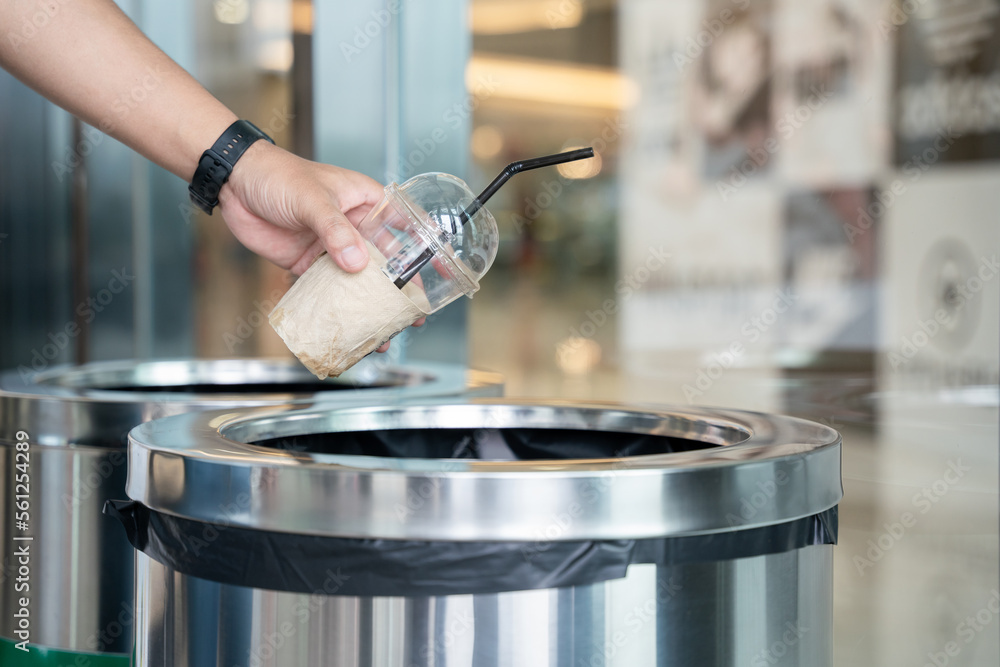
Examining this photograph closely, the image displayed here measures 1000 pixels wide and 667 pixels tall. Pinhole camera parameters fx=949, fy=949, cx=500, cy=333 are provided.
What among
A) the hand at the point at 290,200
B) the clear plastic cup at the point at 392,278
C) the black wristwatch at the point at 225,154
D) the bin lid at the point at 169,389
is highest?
the black wristwatch at the point at 225,154

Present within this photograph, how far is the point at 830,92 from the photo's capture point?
493cm

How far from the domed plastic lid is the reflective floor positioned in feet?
5.51

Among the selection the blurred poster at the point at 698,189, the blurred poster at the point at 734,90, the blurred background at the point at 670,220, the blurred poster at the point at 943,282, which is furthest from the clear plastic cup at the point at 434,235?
the blurred poster at the point at 734,90

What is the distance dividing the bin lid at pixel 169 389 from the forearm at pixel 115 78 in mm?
326

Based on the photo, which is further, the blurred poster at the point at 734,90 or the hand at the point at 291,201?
the blurred poster at the point at 734,90

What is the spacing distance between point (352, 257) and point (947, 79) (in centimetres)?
406

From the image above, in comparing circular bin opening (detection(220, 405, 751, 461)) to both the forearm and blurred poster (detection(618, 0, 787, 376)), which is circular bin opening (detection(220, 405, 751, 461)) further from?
blurred poster (detection(618, 0, 787, 376))

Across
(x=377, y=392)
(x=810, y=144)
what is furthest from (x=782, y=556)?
(x=810, y=144)

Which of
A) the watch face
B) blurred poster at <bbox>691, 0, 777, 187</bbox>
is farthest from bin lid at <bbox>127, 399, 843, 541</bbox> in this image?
blurred poster at <bbox>691, 0, 777, 187</bbox>

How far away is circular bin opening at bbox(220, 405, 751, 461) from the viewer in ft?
3.86

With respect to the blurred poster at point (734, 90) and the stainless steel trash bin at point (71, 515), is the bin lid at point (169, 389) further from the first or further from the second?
the blurred poster at point (734, 90)

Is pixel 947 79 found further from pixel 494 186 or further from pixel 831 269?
pixel 494 186

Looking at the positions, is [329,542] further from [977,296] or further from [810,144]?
[810,144]

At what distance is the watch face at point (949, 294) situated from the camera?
4043 millimetres
